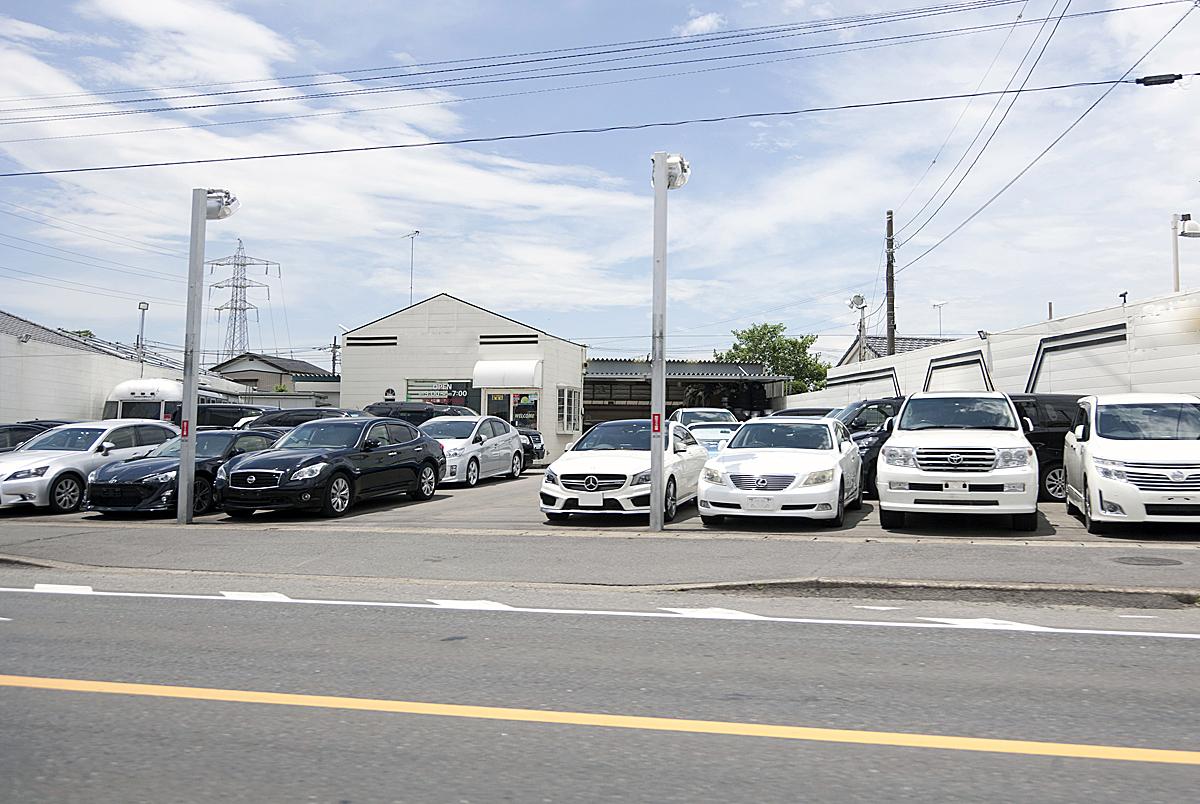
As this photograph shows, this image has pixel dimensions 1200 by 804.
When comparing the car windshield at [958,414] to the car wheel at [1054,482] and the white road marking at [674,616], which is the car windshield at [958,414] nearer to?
the car wheel at [1054,482]

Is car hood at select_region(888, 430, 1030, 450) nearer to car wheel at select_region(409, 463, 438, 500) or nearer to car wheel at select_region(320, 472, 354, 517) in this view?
car wheel at select_region(320, 472, 354, 517)

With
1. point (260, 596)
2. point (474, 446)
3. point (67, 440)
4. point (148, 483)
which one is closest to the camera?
point (260, 596)

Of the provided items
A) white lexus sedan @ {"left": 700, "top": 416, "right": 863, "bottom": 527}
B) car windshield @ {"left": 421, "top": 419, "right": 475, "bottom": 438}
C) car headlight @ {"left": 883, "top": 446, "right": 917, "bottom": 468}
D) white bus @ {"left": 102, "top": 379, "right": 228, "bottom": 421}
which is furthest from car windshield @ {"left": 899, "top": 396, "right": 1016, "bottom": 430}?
white bus @ {"left": 102, "top": 379, "right": 228, "bottom": 421}

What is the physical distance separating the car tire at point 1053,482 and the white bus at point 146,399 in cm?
2599

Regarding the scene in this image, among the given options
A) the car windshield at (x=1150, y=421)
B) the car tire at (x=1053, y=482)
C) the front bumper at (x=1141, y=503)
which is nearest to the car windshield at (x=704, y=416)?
the car tire at (x=1053, y=482)

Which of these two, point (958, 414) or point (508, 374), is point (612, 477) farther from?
point (508, 374)

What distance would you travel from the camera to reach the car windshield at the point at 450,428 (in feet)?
69.7

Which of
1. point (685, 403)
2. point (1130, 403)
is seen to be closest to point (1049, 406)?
point (1130, 403)

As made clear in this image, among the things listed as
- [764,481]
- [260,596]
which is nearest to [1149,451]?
[764,481]

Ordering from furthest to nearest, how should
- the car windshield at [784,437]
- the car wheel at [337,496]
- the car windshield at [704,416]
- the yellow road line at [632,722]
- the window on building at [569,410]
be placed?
the window on building at [569,410] < the car windshield at [704,416] < the car wheel at [337,496] < the car windshield at [784,437] < the yellow road line at [632,722]

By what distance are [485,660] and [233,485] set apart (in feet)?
31.9

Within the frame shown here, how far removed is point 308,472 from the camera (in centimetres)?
1475

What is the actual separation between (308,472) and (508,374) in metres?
21.9

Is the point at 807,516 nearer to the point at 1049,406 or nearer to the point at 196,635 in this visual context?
the point at 1049,406
